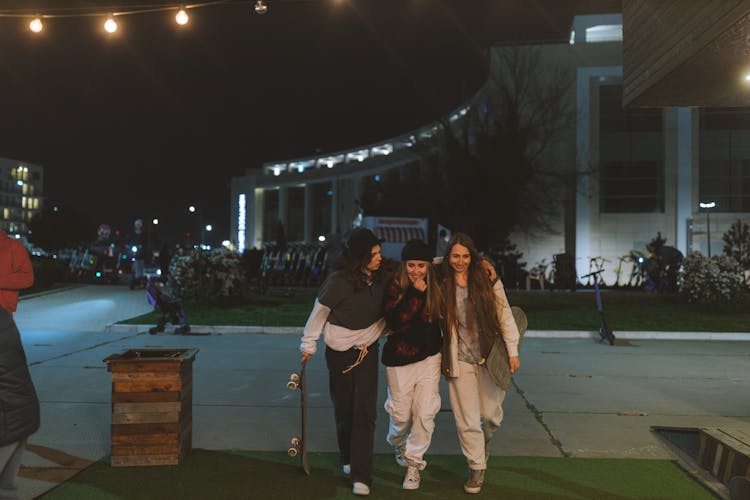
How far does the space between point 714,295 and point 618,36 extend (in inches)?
1152

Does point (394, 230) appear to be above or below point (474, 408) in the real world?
above

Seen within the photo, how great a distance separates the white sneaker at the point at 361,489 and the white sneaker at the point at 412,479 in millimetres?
311

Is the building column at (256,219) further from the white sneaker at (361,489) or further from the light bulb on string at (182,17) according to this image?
the white sneaker at (361,489)

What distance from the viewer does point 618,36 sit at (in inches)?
1722

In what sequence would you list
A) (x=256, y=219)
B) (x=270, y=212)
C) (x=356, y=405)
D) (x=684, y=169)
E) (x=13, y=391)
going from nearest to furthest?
(x=13, y=391)
(x=356, y=405)
(x=684, y=169)
(x=256, y=219)
(x=270, y=212)

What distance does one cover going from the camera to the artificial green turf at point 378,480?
15.8 feet

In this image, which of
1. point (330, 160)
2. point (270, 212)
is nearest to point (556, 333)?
point (330, 160)

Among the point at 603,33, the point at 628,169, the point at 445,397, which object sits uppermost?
the point at 603,33

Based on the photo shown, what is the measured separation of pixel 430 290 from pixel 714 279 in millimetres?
17250

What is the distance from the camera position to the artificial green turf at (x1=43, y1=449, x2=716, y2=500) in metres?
4.83

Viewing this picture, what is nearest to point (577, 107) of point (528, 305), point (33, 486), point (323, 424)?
point (528, 305)

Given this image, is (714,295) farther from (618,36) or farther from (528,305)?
(618,36)

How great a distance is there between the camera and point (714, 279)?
64.0ft

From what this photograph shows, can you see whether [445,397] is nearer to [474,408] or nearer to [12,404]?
[474,408]
